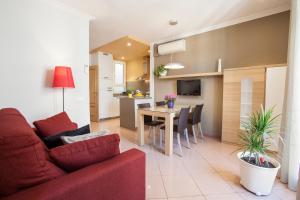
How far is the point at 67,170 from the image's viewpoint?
0.97 m

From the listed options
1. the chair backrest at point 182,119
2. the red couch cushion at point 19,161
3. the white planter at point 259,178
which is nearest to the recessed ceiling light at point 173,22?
the chair backrest at point 182,119

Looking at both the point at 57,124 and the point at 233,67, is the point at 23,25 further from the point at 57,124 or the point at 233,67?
the point at 233,67

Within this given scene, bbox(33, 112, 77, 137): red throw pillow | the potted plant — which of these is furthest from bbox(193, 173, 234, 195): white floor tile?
bbox(33, 112, 77, 137): red throw pillow

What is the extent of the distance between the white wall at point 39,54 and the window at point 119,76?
3483 millimetres

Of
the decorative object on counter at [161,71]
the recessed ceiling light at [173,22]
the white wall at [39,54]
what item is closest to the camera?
the white wall at [39,54]

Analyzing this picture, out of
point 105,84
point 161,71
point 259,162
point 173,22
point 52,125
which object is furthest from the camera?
point 105,84

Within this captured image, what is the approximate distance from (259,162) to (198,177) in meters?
0.75

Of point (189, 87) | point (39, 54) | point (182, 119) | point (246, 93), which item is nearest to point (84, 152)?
point (182, 119)

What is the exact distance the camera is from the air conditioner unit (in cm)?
401

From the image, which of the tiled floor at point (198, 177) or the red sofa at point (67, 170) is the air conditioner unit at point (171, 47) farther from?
the red sofa at point (67, 170)

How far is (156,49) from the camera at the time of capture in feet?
15.4

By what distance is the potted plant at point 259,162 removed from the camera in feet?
5.37

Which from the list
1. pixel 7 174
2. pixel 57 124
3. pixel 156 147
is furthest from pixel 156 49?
pixel 7 174

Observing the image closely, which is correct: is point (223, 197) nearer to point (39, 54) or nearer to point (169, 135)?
point (169, 135)
